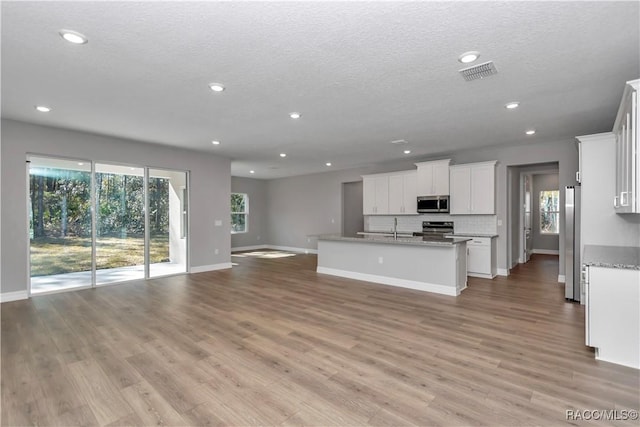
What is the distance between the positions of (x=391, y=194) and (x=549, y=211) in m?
6.03

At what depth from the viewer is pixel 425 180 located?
7160mm

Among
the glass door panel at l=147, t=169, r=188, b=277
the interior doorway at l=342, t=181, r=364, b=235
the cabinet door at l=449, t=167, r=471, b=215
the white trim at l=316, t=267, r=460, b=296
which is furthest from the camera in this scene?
the interior doorway at l=342, t=181, r=364, b=235

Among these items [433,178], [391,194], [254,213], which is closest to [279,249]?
[254,213]

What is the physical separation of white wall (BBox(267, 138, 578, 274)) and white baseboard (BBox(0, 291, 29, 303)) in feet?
21.4

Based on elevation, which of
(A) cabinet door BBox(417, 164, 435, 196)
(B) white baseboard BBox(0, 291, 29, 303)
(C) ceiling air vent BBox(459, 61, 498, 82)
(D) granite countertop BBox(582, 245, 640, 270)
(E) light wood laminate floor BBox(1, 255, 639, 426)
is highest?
(C) ceiling air vent BBox(459, 61, 498, 82)

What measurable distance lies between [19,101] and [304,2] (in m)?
4.07

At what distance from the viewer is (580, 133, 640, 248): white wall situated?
4.00m

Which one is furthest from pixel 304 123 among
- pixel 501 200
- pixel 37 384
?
pixel 501 200

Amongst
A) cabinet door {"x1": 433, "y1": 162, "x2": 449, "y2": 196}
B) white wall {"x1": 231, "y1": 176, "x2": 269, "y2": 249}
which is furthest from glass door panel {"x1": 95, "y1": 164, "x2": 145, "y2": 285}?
cabinet door {"x1": 433, "y1": 162, "x2": 449, "y2": 196}

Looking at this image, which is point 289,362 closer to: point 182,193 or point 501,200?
point 182,193

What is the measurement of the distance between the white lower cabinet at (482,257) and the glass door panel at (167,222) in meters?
6.22

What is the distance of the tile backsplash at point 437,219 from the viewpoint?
6723 mm

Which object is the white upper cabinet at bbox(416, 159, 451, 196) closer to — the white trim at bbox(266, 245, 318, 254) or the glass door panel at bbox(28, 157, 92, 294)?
the white trim at bbox(266, 245, 318, 254)

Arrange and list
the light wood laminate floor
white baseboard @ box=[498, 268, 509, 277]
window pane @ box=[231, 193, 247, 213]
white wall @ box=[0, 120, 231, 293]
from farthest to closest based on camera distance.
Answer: window pane @ box=[231, 193, 247, 213] → white baseboard @ box=[498, 268, 509, 277] → white wall @ box=[0, 120, 231, 293] → the light wood laminate floor
